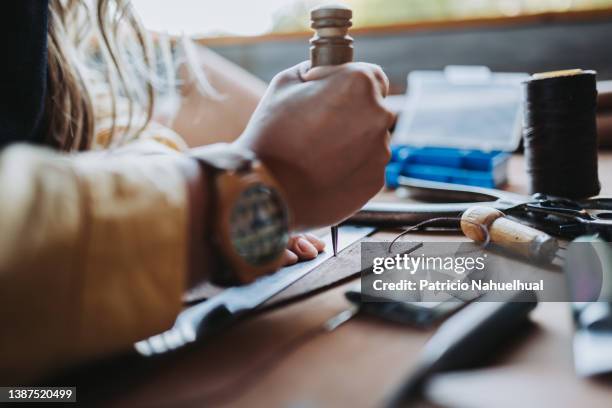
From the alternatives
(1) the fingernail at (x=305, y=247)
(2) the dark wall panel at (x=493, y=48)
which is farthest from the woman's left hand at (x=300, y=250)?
(2) the dark wall panel at (x=493, y=48)

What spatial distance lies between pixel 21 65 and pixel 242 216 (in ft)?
1.15

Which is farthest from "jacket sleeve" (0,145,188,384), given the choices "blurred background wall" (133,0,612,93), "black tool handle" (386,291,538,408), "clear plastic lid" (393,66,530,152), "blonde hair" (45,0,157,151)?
"blurred background wall" (133,0,612,93)

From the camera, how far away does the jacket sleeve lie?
379 millimetres

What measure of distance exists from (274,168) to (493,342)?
9.7 inches

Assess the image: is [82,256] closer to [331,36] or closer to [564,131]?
[331,36]

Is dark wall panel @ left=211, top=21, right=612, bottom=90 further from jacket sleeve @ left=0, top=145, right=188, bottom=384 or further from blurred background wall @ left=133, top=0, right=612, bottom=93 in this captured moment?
jacket sleeve @ left=0, top=145, right=188, bottom=384

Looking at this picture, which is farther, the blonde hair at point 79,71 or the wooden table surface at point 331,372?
the blonde hair at point 79,71

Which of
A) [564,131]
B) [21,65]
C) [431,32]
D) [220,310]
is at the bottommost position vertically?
[220,310]

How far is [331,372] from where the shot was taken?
1.33 feet

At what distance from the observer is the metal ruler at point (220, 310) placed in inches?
18.4

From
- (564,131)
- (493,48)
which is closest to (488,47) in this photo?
(493,48)

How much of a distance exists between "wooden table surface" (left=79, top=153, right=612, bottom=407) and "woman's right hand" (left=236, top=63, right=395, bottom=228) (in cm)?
13

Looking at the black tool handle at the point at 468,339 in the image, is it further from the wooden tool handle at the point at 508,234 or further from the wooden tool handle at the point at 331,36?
the wooden tool handle at the point at 331,36

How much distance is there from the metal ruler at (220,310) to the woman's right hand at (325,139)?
68mm
